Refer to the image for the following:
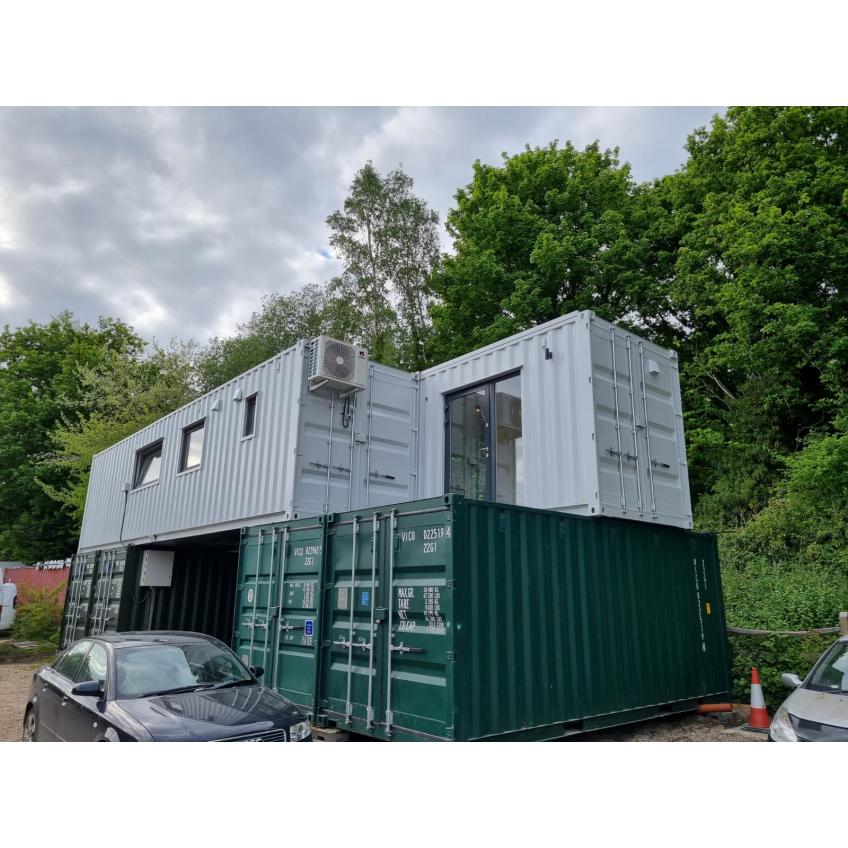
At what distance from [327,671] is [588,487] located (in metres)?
3.60

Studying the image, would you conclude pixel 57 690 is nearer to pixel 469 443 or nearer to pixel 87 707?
pixel 87 707

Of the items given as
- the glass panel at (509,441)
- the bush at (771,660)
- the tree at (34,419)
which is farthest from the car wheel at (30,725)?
the tree at (34,419)

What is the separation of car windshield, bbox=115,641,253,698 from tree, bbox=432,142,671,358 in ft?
48.2

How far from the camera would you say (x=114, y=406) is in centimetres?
2552

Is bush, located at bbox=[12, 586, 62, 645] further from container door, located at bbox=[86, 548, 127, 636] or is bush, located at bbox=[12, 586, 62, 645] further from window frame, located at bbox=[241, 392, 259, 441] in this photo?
window frame, located at bbox=[241, 392, 259, 441]

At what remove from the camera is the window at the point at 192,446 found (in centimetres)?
1141

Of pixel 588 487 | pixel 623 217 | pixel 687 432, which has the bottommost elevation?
pixel 588 487

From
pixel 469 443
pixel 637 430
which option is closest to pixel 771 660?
pixel 637 430

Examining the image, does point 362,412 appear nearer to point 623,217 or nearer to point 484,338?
point 484,338

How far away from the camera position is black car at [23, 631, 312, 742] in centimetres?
468

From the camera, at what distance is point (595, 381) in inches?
304

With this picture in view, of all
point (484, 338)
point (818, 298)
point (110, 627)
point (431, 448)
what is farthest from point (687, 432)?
point (110, 627)

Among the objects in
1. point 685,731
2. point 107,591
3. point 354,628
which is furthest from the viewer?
point 107,591

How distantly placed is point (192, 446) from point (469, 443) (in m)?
5.58
